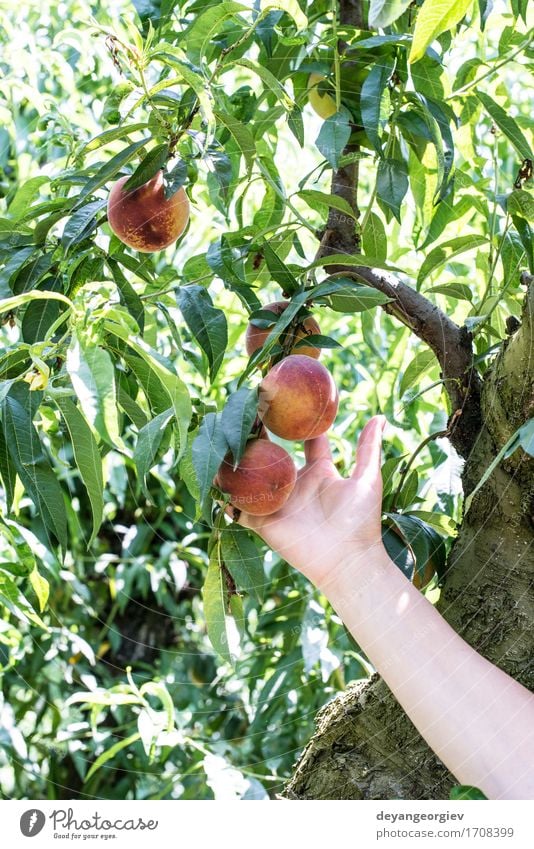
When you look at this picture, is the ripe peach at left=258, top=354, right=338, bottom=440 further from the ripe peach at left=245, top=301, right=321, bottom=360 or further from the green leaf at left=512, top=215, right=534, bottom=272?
the green leaf at left=512, top=215, right=534, bottom=272

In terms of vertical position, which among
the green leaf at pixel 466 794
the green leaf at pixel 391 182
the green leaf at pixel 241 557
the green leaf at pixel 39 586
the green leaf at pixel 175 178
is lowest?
the green leaf at pixel 39 586

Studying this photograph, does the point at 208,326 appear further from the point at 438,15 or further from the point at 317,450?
the point at 438,15

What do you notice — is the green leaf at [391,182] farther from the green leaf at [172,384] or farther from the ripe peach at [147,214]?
the green leaf at [172,384]

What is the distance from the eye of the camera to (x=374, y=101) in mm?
578

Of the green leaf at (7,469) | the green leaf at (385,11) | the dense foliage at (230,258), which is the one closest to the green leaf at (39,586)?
the dense foliage at (230,258)

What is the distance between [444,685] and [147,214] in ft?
1.09

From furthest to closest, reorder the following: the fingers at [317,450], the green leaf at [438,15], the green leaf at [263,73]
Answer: the fingers at [317,450], the green leaf at [263,73], the green leaf at [438,15]

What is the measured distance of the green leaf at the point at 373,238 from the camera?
0.70 meters

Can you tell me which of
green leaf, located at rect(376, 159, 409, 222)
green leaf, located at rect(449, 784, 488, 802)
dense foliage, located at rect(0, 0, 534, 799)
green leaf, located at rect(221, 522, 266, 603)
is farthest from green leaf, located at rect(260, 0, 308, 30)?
green leaf, located at rect(449, 784, 488, 802)

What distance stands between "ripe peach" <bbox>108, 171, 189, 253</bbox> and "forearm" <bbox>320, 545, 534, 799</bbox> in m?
0.25

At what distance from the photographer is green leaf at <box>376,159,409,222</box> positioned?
2.02 ft

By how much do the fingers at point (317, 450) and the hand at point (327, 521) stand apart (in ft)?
0.07

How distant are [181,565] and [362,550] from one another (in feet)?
2.46

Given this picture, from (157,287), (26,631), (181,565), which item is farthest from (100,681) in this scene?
(157,287)
